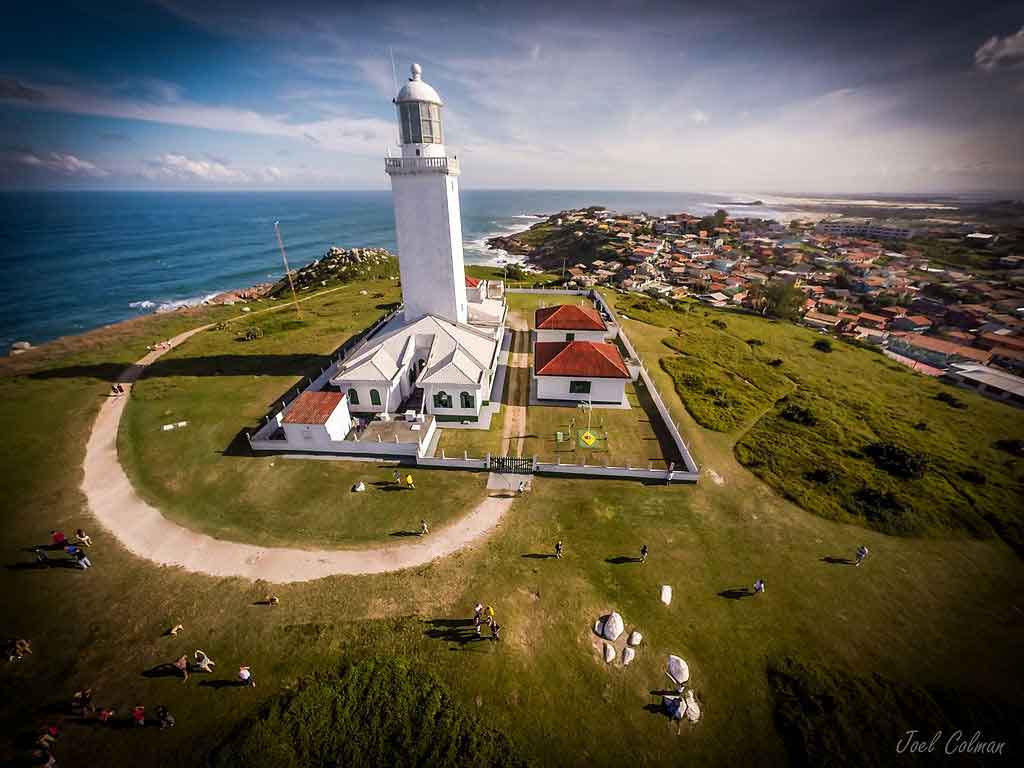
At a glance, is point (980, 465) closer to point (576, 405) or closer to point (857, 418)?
point (857, 418)

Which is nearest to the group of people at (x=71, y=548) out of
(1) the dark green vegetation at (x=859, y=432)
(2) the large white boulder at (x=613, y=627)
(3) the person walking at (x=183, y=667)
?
(3) the person walking at (x=183, y=667)

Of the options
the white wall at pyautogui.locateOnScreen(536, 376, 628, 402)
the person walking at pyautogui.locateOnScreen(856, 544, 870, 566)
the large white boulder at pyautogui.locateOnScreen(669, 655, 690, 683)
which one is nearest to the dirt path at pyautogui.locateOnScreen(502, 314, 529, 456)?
the white wall at pyautogui.locateOnScreen(536, 376, 628, 402)

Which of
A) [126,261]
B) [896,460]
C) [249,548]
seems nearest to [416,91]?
[249,548]

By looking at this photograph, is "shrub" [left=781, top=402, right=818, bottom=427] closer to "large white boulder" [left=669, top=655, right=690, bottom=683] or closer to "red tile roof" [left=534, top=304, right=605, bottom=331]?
"red tile roof" [left=534, top=304, right=605, bottom=331]

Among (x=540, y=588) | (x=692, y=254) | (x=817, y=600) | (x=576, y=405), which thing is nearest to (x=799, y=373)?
(x=576, y=405)

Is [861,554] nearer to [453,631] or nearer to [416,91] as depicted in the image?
[453,631]

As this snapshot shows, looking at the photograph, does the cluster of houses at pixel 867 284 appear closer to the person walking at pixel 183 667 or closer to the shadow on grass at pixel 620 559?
the shadow on grass at pixel 620 559

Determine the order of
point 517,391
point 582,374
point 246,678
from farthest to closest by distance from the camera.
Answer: point 517,391
point 582,374
point 246,678
